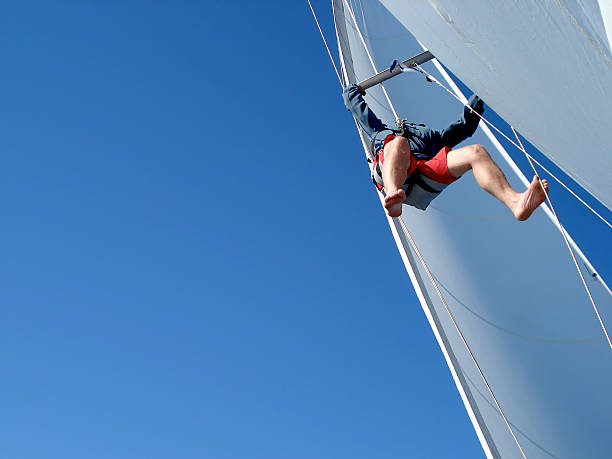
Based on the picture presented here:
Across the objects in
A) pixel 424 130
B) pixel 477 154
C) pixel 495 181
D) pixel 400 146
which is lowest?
pixel 495 181

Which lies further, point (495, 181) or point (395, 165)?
point (395, 165)

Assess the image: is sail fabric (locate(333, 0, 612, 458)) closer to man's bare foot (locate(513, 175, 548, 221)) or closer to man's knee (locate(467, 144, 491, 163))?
man's knee (locate(467, 144, 491, 163))

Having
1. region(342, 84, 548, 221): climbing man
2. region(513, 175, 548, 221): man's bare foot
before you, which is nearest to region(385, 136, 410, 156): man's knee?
region(342, 84, 548, 221): climbing man

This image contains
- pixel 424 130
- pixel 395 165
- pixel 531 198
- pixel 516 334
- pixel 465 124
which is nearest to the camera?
pixel 531 198

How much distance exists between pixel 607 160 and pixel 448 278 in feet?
15.6

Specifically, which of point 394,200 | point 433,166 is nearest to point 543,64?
point 394,200

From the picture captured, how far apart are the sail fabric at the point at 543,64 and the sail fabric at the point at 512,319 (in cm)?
343

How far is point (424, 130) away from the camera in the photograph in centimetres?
462

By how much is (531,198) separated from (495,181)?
1.28ft

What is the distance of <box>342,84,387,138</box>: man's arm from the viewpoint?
15.7 feet

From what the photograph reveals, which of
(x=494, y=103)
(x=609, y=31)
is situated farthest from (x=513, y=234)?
(x=609, y=31)

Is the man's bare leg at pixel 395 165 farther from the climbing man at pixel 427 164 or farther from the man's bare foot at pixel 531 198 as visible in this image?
the man's bare foot at pixel 531 198

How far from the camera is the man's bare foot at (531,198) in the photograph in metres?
3.33

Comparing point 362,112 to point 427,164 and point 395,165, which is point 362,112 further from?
point 395,165
